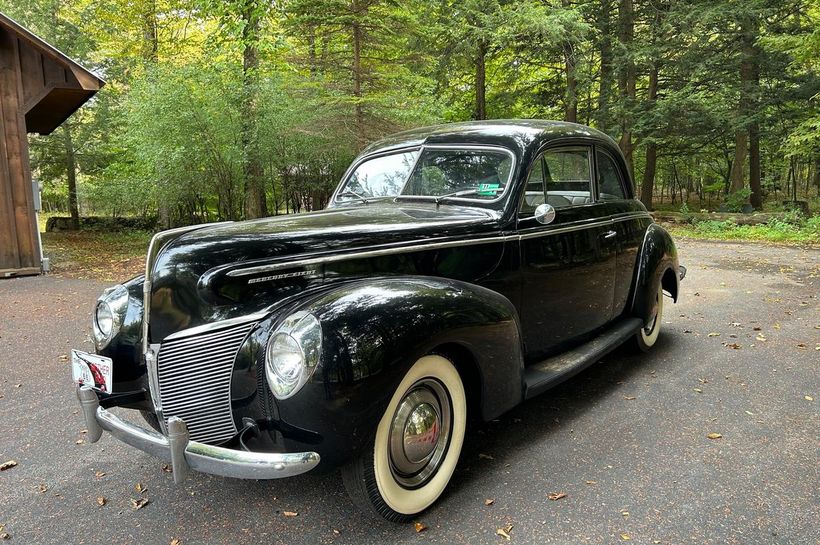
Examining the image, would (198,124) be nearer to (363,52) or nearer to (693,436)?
(363,52)

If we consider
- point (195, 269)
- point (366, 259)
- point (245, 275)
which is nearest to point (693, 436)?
point (366, 259)

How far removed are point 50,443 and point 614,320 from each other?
13.1ft

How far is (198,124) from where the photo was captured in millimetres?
11516

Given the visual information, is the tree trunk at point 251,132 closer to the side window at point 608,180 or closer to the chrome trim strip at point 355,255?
the side window at point 608,180

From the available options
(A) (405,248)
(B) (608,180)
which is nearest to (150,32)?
(B) (608,180)

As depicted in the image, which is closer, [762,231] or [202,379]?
[202,379]

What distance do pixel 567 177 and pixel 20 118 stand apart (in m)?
9.67

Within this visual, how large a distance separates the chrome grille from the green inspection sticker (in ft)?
5.57

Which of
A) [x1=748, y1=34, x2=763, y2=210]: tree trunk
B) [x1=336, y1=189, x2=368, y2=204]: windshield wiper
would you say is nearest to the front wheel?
[x1=336, y1=189, x2=368, y2=204]: windshield wiper

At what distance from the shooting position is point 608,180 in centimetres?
420

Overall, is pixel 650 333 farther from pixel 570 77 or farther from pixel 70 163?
pixel 70 163

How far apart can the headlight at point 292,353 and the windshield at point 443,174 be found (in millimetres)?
1591

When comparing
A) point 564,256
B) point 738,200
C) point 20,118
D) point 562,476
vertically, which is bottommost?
point 562,476

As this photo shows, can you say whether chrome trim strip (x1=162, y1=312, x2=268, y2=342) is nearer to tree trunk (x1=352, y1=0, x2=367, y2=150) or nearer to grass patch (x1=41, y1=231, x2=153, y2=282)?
grass patch (x1=41, y1=231, x2=153, y2=282)
